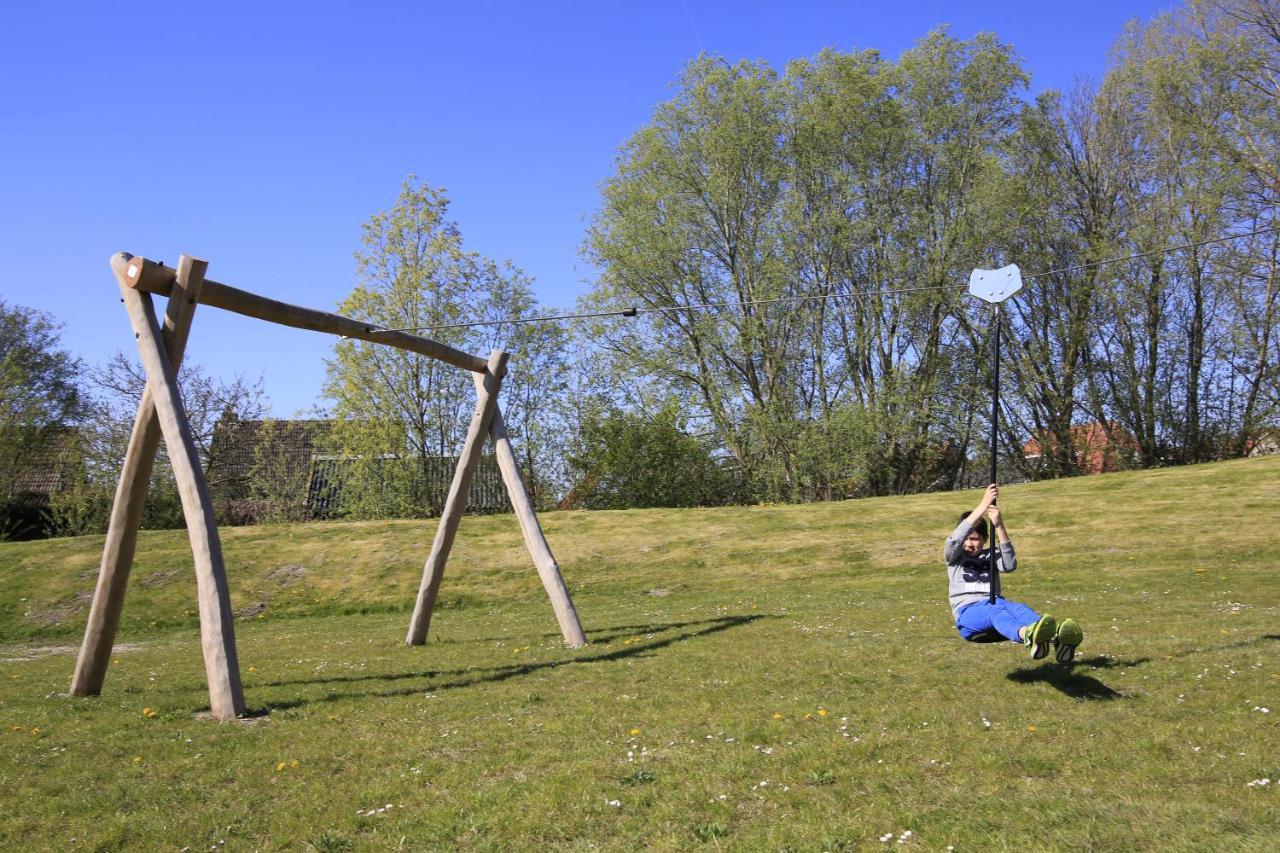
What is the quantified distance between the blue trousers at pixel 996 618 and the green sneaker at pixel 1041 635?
0.41 m

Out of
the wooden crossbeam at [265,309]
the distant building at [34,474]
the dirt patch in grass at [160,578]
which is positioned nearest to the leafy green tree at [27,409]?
the distant building at [34,474]

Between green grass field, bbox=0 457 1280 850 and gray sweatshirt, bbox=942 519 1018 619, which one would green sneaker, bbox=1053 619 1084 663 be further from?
gray sweatshirt, bbox=942 519 1018 619

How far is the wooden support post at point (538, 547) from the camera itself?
531 inches

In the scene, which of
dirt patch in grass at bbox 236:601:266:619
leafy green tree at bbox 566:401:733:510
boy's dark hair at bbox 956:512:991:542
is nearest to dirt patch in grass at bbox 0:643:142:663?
dirt patch in grass at bbox 236:601:266:619

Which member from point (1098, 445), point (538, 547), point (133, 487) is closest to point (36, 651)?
point (133, 487)

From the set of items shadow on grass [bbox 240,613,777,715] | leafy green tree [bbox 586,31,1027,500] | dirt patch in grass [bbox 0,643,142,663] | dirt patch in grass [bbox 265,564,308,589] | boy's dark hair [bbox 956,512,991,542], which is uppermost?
leafy green tree [bbox 586,31,1027,500]

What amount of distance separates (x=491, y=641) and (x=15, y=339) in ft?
179

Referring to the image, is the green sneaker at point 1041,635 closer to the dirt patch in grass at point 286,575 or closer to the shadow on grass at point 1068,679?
the shadow on grass at point 1068,679

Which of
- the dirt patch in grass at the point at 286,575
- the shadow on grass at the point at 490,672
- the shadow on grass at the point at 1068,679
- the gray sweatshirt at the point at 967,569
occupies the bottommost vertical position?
the shadow on grass at the point at 490,672

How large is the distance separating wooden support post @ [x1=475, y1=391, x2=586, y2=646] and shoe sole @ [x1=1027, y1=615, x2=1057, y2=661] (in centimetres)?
654

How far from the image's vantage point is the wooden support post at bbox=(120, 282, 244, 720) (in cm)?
941

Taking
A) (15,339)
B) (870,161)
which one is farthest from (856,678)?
(15,339)

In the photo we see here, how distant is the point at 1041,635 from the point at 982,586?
1.84 metres

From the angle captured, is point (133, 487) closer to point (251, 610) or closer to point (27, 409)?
point (251, 610)
